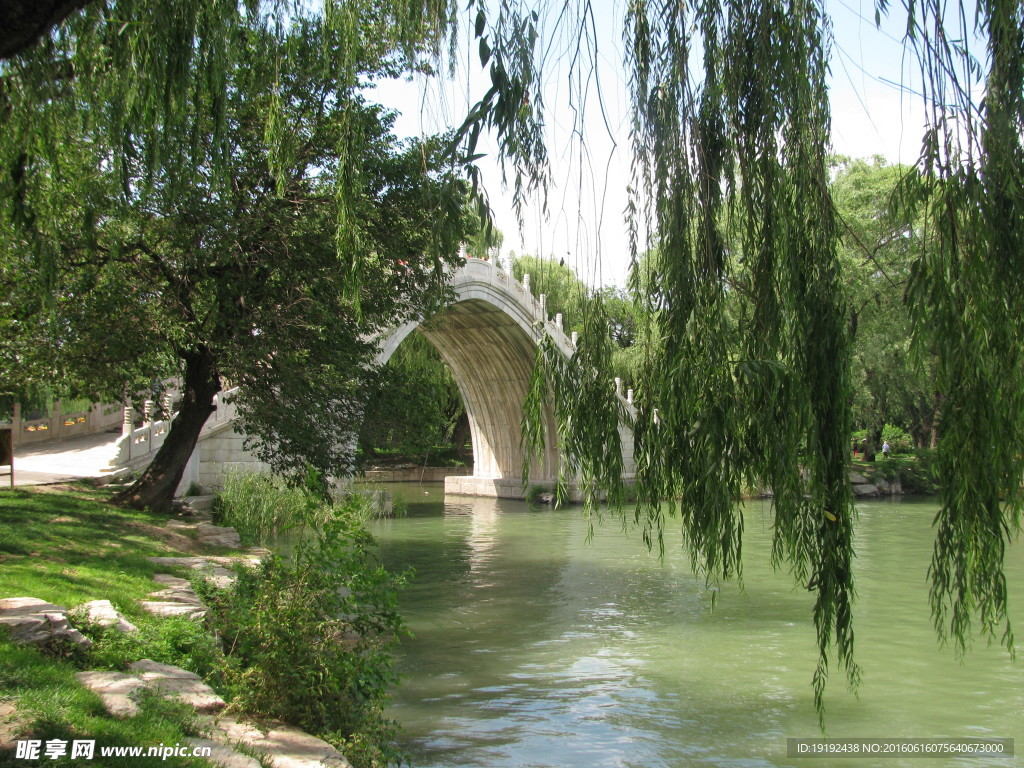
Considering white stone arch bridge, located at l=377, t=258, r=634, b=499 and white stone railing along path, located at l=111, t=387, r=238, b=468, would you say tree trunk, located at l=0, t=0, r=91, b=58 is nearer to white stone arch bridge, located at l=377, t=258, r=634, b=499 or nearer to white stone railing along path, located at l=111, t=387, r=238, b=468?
white stone railing along path, located at l=111, t=387, r=238, b=468

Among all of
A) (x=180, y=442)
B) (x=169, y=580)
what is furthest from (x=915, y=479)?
(x=169, y=580)

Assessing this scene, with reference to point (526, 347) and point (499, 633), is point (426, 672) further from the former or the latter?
point (526, 347)

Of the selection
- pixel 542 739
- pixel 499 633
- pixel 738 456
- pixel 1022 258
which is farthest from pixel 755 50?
pixel 499 633

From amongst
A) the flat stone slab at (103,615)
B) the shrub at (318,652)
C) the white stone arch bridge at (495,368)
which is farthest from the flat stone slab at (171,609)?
the white stone arch bridge at (495,368)

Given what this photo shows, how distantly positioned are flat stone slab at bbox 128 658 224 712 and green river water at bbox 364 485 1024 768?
142 centimetres

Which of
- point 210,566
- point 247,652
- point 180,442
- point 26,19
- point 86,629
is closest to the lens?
point 26,19

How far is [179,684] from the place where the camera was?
4395 millimetres

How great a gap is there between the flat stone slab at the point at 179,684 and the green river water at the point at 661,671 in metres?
1.42

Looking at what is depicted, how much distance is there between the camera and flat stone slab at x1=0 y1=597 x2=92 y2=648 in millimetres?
4203

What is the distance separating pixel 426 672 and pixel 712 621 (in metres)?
3.43

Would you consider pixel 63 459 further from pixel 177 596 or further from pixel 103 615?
pixel 103 615

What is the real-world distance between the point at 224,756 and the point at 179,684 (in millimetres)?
816

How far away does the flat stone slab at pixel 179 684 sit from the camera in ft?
13.9

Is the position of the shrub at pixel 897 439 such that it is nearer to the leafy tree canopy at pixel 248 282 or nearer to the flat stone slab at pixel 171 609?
the leafy tree canopy at pixel 248 282
